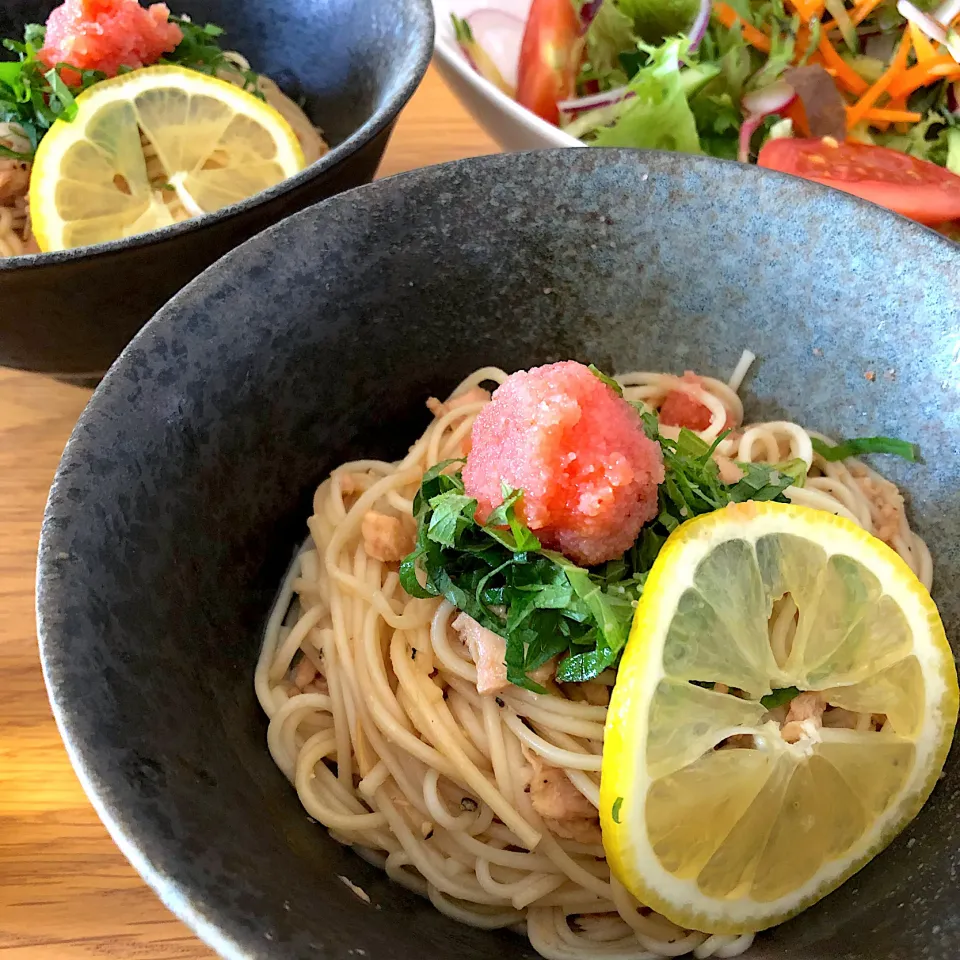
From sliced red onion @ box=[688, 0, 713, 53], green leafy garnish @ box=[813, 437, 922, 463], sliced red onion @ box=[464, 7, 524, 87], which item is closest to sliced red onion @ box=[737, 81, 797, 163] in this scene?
sliced red onion @ box=[688, 0, 713, 53]

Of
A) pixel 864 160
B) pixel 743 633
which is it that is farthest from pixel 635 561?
pixel 864 160

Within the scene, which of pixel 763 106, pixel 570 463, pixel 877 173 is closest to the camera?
pixel 570 463

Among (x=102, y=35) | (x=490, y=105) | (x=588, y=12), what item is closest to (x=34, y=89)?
(x=102, y=35)

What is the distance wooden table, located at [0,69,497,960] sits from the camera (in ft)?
4.18

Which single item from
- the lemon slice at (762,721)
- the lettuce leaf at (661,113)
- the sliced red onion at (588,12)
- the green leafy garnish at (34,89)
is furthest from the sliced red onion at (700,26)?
the lemon slice at (762,721)

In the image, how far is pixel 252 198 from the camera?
1.47 m

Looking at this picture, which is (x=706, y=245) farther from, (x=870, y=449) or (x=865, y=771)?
(x=865, y=771)

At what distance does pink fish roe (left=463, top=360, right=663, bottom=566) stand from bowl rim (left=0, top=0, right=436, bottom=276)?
56 cm

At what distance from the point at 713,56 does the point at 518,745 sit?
2034 mm

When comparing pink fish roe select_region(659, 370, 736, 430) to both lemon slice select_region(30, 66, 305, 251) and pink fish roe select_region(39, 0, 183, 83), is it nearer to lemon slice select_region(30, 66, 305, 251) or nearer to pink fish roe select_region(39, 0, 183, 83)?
lemon slice select_region(30, 66, 305, 251)

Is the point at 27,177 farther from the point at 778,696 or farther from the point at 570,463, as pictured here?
the point at 778,696

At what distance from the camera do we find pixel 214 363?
126 cm

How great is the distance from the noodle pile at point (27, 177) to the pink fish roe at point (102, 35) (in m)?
0.19

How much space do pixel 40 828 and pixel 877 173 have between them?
7.01 ft
